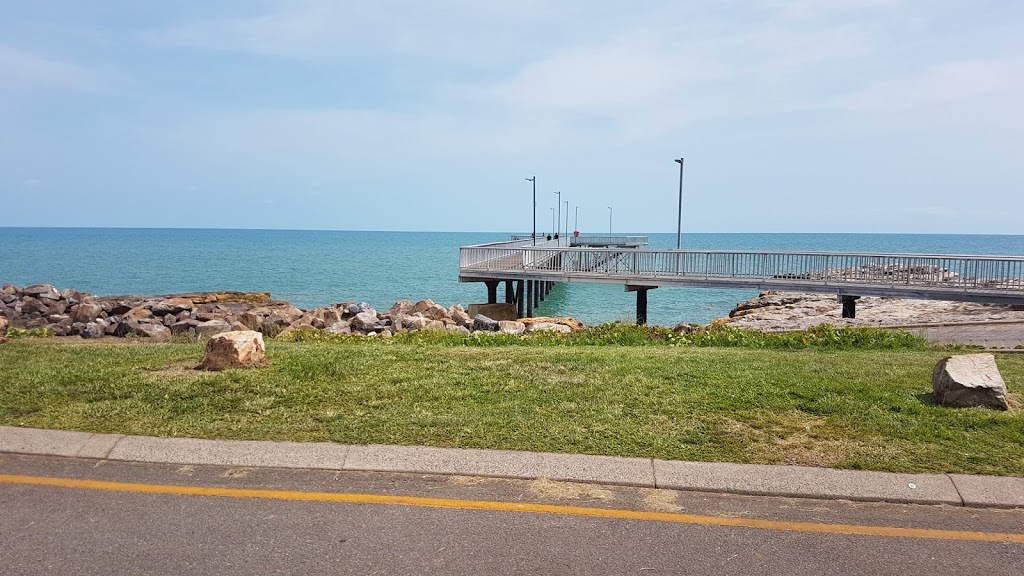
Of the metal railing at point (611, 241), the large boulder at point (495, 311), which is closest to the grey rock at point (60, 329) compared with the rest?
the large boulder at point (495, 311)

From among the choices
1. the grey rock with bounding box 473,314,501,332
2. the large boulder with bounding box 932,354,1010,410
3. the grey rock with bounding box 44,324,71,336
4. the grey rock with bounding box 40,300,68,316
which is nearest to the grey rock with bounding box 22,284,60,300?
the grey rock with bounding box 40,300,68,316

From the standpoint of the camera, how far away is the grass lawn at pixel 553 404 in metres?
5.82

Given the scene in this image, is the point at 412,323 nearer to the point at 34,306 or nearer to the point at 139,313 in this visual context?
the point at 139,313

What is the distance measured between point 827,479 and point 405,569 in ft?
9.72

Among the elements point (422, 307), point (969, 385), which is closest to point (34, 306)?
point (422, 307)

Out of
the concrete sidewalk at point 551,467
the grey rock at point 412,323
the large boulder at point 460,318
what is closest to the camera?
the concrete sidewalk at point 551,467

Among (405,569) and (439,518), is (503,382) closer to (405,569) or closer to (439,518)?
(439,518)

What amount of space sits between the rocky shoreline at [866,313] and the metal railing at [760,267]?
1.19m

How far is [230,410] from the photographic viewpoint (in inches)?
269

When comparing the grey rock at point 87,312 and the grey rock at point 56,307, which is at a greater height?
the grey rock at point 87,312

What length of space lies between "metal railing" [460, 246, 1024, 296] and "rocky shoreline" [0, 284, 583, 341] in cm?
265

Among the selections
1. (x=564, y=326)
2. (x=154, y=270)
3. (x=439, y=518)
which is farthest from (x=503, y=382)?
(x=154, y=270)

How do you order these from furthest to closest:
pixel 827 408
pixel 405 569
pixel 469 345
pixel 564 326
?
pixel 564 326
pixel 469 345
pixel 827 408
pixel 405 569

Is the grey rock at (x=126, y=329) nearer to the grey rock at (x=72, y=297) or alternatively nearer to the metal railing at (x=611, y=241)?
the grey rock at (x=72, y=297)
